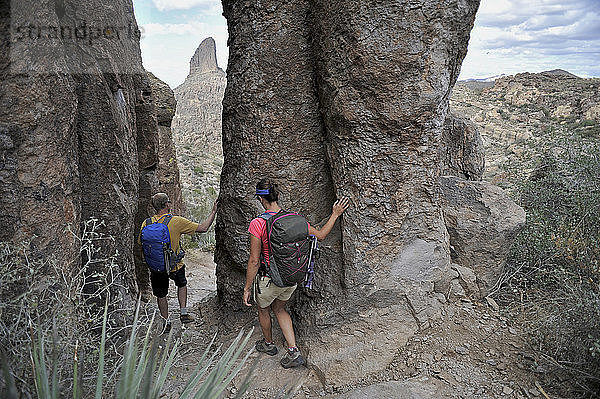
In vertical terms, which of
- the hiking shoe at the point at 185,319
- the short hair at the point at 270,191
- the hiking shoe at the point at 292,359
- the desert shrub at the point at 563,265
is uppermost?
the short hair at the point at 270,191

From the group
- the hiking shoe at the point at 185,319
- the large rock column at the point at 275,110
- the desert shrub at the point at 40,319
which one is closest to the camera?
the desert shrub at the point at 40,319

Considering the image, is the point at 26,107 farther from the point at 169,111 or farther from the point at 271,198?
the point at 169,111

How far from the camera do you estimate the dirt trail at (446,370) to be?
2922mm

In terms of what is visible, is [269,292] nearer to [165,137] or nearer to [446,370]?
[446,370]

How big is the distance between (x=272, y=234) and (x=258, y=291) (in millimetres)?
604

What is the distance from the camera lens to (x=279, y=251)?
3240mm

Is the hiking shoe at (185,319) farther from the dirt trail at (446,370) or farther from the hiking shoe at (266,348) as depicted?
the hiking shoe at (266,348)

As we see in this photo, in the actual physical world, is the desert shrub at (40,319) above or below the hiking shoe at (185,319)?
above

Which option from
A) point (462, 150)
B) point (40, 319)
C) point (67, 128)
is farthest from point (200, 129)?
point (40, 319)

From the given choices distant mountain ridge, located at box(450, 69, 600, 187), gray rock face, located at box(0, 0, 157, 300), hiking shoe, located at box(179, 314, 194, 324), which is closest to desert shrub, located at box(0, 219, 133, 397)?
gray rock face, located at box(0, 0, 157, 300)

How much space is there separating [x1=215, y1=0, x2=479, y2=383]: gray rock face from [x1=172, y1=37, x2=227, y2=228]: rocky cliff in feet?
34.7

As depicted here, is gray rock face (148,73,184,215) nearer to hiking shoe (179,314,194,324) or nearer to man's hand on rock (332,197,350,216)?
hiking shoe (179,314,194,324)

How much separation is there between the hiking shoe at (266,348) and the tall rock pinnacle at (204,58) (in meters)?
63.1

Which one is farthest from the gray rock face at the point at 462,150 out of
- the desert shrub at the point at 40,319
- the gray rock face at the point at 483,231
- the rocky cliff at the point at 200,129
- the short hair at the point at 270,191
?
the rocky cliff at the point at 200,129
